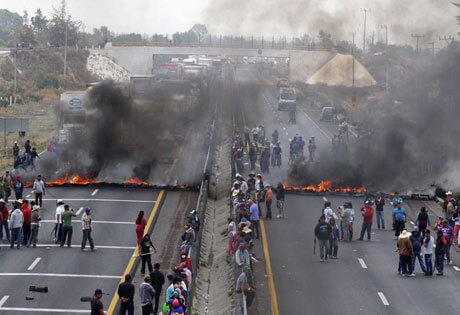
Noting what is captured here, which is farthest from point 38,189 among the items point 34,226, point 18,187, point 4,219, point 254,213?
point 254,213

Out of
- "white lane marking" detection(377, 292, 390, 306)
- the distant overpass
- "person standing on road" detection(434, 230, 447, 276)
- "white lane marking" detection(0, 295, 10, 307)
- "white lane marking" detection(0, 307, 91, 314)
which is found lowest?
"white lane marking" detection(0, 307, 91, 314)

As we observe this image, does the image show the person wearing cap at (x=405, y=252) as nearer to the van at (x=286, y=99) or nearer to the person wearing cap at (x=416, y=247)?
the person wearing cap at (x=416, y=247)

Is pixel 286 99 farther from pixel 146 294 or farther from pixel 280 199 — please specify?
pixel 146 294

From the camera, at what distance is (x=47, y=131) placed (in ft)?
224

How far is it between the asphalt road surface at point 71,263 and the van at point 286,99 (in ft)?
148

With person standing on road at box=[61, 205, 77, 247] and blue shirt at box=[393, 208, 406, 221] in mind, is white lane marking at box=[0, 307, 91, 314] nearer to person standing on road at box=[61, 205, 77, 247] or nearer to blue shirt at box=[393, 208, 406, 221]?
person standing on road at box=[61, 205, 77, 247]

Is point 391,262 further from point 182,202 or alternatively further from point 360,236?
point 182,202

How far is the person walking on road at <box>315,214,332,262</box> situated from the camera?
27750mm

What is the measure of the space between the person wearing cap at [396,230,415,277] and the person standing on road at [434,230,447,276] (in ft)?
2.58

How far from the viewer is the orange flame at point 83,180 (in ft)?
132

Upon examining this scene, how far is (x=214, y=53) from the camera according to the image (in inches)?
4021

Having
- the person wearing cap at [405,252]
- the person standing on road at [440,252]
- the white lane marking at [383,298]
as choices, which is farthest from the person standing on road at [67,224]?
the person standing on road at [440,252]

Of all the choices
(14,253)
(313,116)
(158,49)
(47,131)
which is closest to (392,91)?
(313,116)

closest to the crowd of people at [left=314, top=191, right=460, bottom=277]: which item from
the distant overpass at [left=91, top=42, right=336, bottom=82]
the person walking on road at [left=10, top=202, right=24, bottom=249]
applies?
the person walking on road at [left=10, top=202, right=24, bottom=249]
